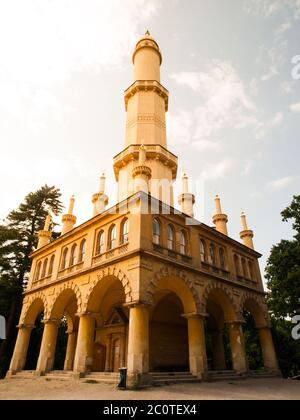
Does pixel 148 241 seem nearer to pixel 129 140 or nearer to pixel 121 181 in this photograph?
pixel 121 181

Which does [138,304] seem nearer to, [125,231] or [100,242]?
[125,231]

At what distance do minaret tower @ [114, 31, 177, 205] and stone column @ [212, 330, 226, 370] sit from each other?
12.0 metres

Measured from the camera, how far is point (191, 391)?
1136cm

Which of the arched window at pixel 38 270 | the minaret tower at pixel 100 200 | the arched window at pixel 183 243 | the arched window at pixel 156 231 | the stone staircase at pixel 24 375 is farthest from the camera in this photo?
the arched window at pixel 38 270

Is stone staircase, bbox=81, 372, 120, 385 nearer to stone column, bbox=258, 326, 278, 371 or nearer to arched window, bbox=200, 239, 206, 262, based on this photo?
arched window, bbox=200, 239, 206, 262

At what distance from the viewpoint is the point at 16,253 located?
2841 cm

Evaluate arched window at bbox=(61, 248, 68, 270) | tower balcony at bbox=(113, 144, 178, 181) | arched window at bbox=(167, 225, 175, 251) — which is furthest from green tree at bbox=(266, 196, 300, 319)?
arched window at bbox=(61, 248, 68, 270)

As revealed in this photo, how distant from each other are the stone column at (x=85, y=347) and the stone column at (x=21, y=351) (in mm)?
7849

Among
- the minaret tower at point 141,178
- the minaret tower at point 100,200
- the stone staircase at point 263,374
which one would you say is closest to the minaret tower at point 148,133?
the minaret tower at point 100,200

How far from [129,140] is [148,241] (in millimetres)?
12716

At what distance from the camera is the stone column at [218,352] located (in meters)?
23.3

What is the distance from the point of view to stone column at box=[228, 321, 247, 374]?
1880cm

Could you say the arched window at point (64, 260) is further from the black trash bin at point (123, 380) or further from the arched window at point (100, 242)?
the black trash bin at point (123, 380)
